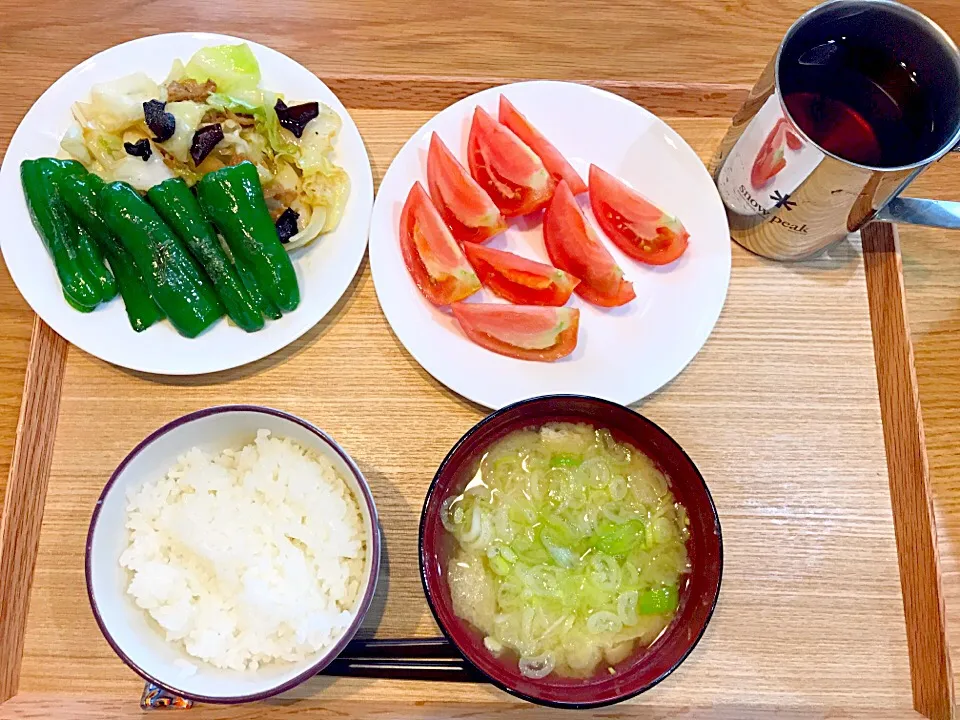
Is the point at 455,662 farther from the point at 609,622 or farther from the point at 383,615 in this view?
the point at 609,622

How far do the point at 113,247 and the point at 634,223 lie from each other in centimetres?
123

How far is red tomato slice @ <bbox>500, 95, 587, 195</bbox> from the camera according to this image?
176 cm

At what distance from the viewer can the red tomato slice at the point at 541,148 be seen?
1.76 metres

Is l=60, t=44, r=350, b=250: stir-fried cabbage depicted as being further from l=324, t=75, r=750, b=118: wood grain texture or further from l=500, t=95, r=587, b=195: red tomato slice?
l=500, t=95, r=587, b=195: red tomato slice

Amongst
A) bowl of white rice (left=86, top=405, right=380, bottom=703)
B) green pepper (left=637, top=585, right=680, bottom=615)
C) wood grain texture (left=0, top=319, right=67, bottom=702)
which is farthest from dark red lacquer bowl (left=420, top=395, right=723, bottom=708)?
wood grain texture (left=0, top=319, right=67, bottom=702)

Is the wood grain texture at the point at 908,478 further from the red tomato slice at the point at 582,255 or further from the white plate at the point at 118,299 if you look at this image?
the white plate at the point at 118,299

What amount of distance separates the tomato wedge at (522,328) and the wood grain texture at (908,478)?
772 millimetres

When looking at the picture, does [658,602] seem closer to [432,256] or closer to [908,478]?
[908,478]

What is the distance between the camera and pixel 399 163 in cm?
175

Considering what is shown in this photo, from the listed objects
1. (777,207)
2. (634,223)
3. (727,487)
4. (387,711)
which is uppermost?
(777,207)

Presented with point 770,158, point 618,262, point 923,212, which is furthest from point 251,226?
point 923,212

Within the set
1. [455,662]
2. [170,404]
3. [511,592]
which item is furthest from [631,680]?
[170,404]

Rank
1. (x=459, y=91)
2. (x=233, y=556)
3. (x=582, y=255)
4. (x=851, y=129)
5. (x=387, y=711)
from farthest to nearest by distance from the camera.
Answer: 1. (x=459, y=91)
2. (x=582, y=255)
3. (x=851, y=129)
4. (x=387, y=711)
5. (x=233, y=556)

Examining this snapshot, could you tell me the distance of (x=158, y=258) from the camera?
1623mm
